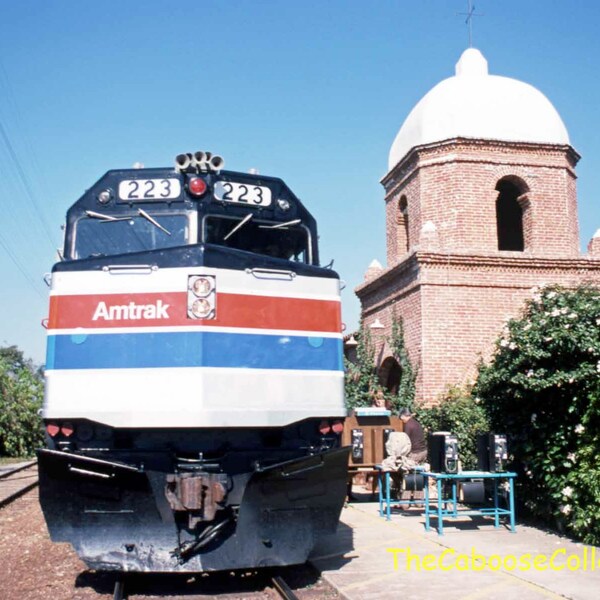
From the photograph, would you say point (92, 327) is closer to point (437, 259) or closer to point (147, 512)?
point (147, 512)

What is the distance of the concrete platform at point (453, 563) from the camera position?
6.56m

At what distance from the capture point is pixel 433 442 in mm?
10195

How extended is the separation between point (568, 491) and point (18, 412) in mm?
25850

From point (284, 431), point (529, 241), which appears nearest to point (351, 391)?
point (529, 241)

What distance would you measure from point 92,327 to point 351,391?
A: 36.3ft

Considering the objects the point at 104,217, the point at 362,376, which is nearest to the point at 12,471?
the point at 362,376

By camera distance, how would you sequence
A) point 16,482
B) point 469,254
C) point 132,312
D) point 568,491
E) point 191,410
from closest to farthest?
point 191,410
point 132,312
point 568,491
point 469,254
point 16,482

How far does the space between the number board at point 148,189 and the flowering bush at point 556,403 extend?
505cm

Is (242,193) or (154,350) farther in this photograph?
(242,193)

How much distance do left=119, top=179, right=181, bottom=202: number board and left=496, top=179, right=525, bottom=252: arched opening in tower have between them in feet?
41.7

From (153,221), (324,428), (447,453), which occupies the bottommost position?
(447,453)

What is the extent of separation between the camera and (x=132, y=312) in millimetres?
6672

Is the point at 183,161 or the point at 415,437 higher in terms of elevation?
the point at 183,161

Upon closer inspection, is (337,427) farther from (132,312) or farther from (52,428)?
(52,428)
